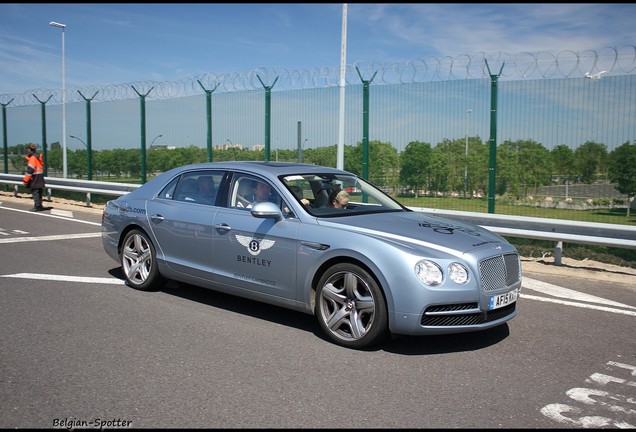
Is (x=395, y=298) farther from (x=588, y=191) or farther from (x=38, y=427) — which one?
(x=588, y=191)

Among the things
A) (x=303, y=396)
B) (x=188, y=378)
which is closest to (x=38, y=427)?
(x=188, y=378)

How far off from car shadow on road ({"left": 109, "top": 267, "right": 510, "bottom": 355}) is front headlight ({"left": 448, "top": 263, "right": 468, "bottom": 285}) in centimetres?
67

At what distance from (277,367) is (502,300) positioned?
6.50ft

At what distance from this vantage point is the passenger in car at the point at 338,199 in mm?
6301

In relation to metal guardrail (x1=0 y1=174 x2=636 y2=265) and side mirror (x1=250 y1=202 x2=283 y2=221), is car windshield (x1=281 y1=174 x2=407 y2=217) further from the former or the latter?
metal guardrail (x1=0 y1=174 x2=636 y2=265)

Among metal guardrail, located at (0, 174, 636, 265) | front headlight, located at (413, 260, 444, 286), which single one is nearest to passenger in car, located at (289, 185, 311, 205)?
front headlight, located at (413, 260, 444, 286)

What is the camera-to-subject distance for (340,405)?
Answer: 403cm

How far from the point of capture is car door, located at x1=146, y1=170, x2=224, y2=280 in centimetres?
641

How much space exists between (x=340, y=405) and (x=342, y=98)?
35.2 ft

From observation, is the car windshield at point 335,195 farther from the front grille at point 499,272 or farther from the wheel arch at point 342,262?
the front grille at point 499,272

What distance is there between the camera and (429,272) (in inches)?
194

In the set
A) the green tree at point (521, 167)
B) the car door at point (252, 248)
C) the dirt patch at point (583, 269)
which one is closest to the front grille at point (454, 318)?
the car door at point (252, 248)

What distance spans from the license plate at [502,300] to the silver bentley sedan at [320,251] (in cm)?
1

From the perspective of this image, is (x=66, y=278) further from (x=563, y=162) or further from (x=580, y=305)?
(x=563, y=162)
